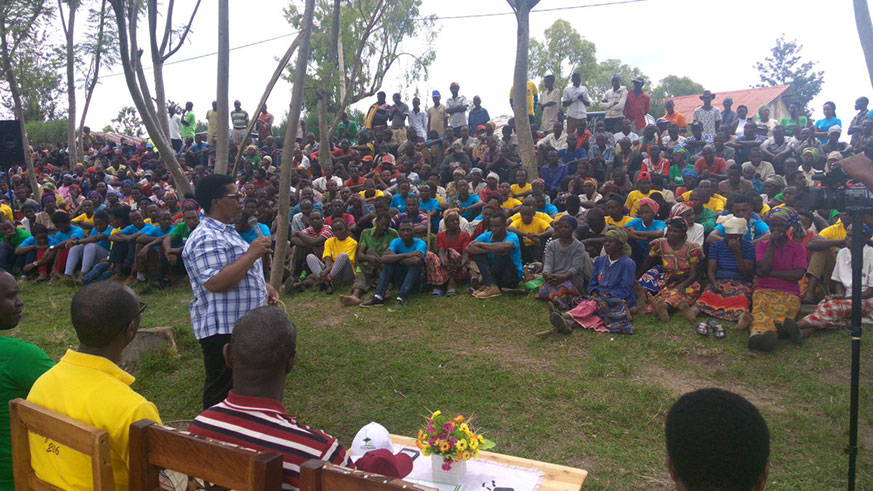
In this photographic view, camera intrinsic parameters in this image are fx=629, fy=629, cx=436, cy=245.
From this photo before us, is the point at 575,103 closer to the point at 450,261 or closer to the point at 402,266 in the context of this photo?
the point at 450,261

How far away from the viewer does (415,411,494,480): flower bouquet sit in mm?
3131

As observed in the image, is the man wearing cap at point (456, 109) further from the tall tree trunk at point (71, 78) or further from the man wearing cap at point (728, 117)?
the tall tree trunk at point (71, 78)

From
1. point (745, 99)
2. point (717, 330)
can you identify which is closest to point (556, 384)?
point (717, 330)

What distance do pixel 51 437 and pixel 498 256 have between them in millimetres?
6716

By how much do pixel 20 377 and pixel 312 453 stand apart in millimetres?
1354

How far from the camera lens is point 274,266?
21.3ft

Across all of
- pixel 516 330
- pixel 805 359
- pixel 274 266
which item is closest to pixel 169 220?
pixel 274 266

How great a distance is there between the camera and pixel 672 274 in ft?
24.6

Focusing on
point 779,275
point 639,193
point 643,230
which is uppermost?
point 639,193

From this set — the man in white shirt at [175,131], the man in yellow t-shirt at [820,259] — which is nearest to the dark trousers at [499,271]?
the man in yellow t-shirt at [820,259]

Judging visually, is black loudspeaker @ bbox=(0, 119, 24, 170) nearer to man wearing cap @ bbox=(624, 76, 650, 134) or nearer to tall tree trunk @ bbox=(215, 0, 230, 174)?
tall tree trunk @ bbox=(215, 0, 230, 174)

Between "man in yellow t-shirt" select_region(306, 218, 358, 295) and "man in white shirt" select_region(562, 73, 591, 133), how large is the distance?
252 inches

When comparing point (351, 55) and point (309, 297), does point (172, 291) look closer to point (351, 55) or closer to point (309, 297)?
point (309, 297)

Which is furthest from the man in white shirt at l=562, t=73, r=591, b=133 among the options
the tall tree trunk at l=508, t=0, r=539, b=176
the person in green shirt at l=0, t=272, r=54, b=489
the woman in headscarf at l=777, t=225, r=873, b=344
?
the person in green shirt at l=0, t=272, r=54, b=489
